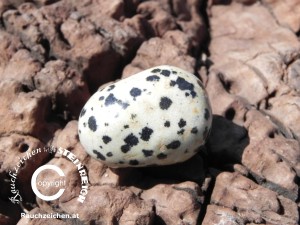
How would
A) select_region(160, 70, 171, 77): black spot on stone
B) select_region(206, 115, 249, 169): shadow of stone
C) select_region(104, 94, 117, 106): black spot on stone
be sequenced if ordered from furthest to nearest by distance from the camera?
1. select_region(206, 115, 249, 169): shadow of stone
2. select_region(160, 70, 171, 77): black spot on stone
3. select_region(104, 94, 117, 106): black spot on stone

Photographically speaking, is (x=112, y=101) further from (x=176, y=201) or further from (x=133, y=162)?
(x=176, y=201)

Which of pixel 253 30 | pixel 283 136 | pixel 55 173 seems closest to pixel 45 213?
pixel 55 173

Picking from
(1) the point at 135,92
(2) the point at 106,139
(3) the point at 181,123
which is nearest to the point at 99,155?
(2) the point at 106,139

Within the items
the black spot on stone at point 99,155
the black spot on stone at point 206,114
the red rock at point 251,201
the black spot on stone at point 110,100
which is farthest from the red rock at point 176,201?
the black spot on stone at point 110,100

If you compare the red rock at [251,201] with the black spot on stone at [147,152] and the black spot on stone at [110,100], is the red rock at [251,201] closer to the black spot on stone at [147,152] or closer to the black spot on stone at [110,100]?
the black spot on stone at [147,152]

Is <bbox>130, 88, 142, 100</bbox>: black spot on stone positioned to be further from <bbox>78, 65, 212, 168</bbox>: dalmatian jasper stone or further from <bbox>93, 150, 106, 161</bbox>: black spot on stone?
<bbox>93, 150, 106, 161</bbox>: black spot on stone

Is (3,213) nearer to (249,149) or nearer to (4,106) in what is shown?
(4,106)

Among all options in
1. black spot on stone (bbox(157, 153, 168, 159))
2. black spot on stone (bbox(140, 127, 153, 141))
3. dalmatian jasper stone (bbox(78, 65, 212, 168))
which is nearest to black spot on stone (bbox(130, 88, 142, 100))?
dalmatian jasper stone (bbox(78, 65, 212, 168))
